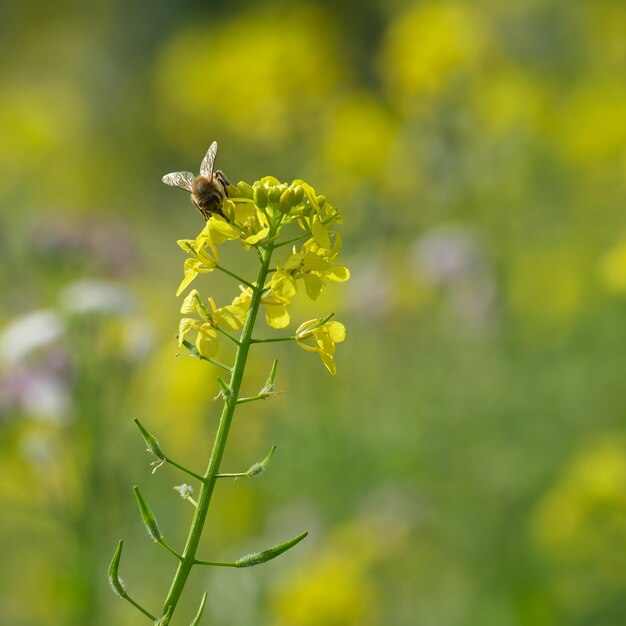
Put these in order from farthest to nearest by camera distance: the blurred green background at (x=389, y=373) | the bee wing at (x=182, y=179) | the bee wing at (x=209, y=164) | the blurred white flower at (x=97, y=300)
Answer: the blurred green background at (x=389, y=373) → the blurred white flower at (x=97, y=300) → the bee wing at (x=182, y=179) → the bee wing at (x=209, y=164)

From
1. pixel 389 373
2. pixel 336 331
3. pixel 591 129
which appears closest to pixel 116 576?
pixel 336 331

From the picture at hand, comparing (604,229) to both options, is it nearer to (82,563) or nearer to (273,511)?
(273,511)

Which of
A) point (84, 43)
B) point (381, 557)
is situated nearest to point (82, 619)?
point (381, 557)

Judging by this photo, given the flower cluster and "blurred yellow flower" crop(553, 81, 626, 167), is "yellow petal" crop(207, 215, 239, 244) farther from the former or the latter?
"blurred yellow flower" crop(553, 81, 626, 167)

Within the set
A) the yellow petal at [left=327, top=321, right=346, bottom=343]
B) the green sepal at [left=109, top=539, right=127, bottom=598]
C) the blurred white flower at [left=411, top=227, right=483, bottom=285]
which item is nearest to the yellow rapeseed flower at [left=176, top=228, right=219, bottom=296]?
the yellow petal at [left=327, top=321, right=346, bottom=343]

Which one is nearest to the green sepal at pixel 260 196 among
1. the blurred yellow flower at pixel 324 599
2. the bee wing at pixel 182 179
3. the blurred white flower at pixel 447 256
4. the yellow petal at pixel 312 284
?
the yellow petal at pixel 312 284

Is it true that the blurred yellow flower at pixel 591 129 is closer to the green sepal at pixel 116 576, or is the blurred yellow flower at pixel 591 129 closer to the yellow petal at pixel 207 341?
the yellow petal at pixel 207 341
